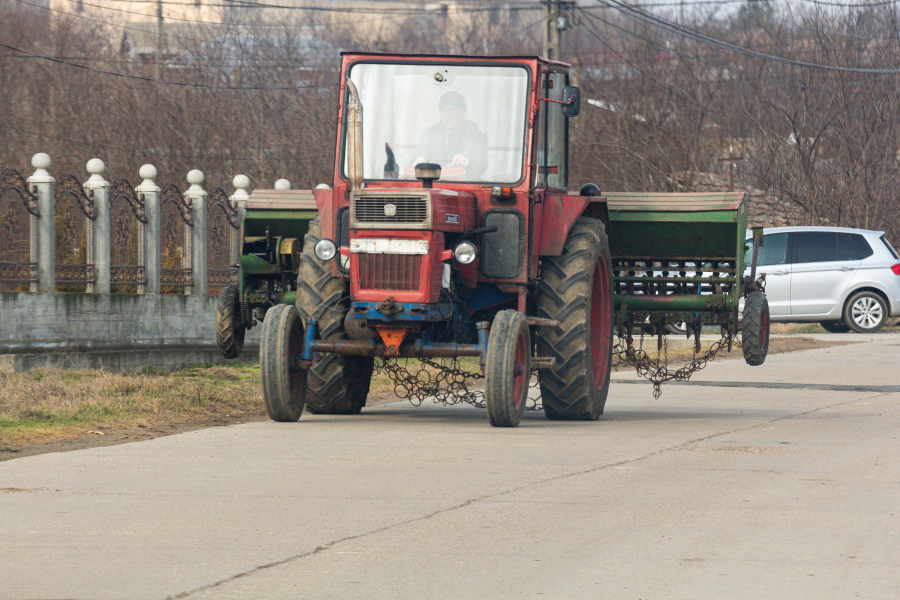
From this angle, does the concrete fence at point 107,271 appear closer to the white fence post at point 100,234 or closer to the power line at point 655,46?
the white fence post at point 100,234

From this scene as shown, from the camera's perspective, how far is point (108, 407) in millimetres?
12406

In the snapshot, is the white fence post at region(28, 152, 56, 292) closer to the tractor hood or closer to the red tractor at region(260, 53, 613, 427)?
the red tractor at region(260, 53, 613, 427)

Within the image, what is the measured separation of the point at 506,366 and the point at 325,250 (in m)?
1.80

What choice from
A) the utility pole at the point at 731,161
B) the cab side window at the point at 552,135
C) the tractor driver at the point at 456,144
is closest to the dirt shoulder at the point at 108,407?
the tractor driver at the point at 456,144

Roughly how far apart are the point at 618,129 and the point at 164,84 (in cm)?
1719

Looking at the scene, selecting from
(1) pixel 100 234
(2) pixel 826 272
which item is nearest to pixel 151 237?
(1) pixel 100 234

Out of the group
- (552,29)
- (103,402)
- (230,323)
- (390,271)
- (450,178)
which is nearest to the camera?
(390,271)

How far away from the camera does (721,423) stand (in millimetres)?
12312

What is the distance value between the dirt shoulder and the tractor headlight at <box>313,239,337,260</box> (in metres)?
1.80

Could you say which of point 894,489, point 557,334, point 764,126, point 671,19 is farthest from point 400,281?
point 671,19

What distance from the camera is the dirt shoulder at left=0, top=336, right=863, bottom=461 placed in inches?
426

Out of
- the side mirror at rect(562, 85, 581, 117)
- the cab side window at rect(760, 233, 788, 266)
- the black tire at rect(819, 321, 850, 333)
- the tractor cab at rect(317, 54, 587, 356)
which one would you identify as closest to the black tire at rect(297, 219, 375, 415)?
the tractor cab at rect(317, 54, 587, 356)

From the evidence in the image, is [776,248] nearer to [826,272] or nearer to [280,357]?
[826,272]

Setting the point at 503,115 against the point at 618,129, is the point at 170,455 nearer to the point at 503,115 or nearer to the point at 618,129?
the point at 503,115
